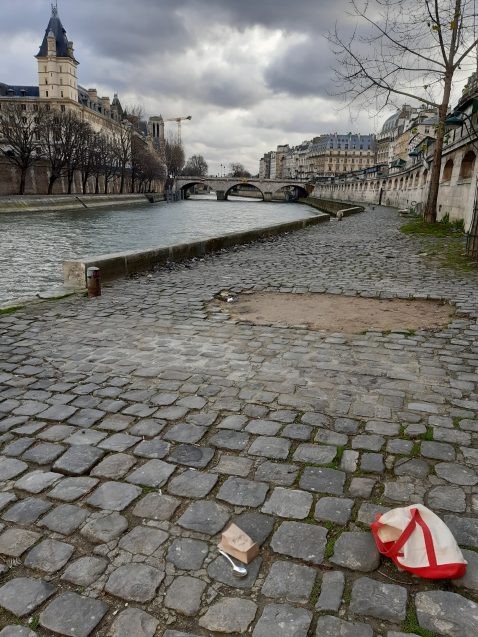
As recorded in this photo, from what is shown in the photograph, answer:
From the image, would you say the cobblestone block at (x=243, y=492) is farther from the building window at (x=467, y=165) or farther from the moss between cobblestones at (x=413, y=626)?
the building window at (x=467, y=165)

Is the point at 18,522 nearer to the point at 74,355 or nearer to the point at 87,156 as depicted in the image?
the point at 74,355

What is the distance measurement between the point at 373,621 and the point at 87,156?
62.9m

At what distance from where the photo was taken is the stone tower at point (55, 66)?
292ft

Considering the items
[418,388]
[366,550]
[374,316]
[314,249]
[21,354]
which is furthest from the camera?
[314,249]

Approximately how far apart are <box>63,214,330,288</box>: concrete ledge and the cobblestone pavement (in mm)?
2074

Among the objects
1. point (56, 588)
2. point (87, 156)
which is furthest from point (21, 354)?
point (87, 156)

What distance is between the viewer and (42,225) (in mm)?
30328

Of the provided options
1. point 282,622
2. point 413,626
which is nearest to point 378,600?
point 413,626

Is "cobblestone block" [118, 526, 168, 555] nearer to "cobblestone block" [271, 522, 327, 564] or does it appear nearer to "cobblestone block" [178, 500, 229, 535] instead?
"cobblestone block" [178, 500, 229, 535]

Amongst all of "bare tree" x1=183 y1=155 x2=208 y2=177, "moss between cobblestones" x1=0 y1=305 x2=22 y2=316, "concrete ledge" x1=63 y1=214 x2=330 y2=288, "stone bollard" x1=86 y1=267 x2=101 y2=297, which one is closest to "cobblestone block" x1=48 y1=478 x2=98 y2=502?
"moss between cobblestones" x1=0 y1=305 x2=22 y2=316

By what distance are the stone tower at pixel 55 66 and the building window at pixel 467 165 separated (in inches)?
3410

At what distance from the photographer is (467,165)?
66.2 feet

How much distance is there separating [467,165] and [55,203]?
36775 mm

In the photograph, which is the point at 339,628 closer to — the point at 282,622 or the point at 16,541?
the point at 282,622
